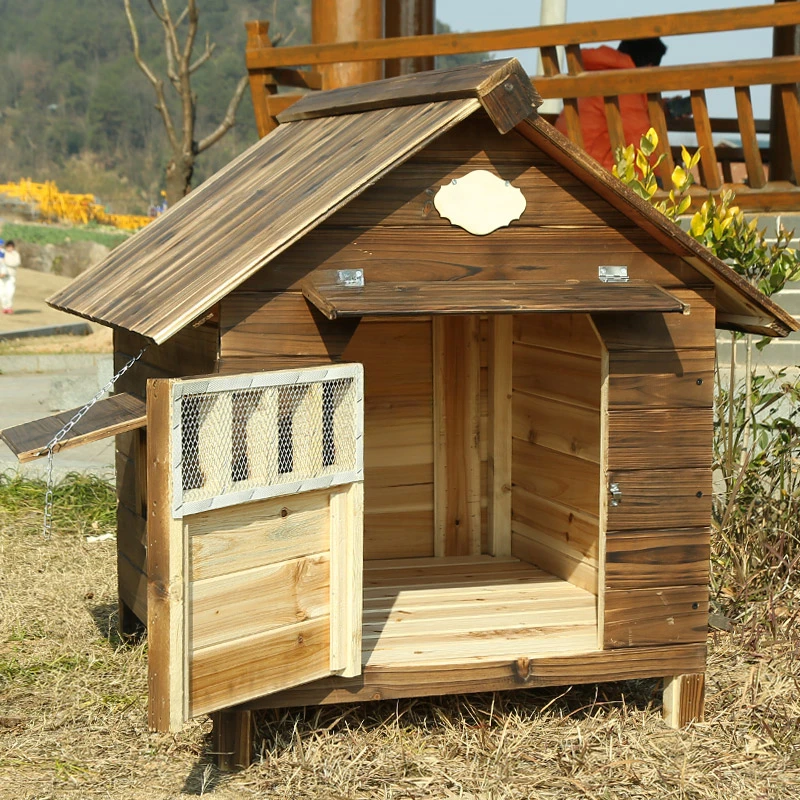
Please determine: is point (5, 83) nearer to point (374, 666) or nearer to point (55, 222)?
point (55, 222)

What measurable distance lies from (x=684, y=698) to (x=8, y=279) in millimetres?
20985

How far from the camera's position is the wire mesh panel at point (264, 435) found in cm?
353

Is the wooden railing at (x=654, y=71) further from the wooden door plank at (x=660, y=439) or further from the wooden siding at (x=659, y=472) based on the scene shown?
the wooden door plank at (x=660, y=439)

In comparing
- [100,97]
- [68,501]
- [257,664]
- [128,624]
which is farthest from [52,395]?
[100,97]

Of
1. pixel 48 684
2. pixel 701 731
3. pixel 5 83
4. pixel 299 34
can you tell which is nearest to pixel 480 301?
pixel 701 731

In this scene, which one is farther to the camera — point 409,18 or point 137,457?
point 409,18

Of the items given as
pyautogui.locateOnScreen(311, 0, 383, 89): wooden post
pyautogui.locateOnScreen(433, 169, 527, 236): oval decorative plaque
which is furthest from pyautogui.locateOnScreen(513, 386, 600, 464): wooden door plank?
pyautogui.locateOnScreen(311, 0, 383, 89): wooden post

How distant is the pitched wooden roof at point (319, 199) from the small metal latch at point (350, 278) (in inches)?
9.4

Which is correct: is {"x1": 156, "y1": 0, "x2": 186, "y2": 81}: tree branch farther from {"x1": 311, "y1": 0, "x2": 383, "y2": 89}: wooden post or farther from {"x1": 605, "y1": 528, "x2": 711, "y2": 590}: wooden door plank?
{"x1": 605, "y1": 528, "x2": 711, "y2": 590}: wooden door plank

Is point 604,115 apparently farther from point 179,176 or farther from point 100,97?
point 100,97

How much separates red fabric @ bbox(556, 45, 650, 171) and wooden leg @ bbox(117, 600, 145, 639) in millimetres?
4114

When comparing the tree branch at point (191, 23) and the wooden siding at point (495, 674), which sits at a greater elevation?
the tree branch at point (191, 23)

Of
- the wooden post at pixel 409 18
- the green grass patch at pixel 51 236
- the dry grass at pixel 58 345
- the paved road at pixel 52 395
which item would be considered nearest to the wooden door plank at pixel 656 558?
the paved road at pixel 52 395

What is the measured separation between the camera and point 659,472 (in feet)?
14.5
